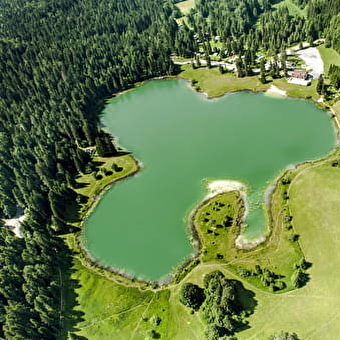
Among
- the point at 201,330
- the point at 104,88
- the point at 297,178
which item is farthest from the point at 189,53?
the point at 201,330

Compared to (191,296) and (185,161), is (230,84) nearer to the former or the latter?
(185,161)

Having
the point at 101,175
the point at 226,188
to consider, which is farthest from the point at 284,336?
the point at 101,175

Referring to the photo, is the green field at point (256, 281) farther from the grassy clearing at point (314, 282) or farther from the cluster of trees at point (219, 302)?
the cluster of trees at point (219, 302)

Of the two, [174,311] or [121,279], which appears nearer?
[174,311]

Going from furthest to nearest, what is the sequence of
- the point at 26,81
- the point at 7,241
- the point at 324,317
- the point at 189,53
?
the point at 189,53
the point at 26,81
the point at 7,241
the point at 324,317

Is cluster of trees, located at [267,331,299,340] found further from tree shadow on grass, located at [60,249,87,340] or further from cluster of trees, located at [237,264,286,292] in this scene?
tree shadow on grass, located at [60,249,87,340]

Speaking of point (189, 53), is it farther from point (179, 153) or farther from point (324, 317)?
point (324, 317)

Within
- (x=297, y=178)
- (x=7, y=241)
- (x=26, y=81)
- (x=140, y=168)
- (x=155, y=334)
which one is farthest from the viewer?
(x=26, y=81)

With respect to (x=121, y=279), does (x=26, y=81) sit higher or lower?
higher

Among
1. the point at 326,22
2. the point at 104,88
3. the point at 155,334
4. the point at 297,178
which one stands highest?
the point at 326,22
